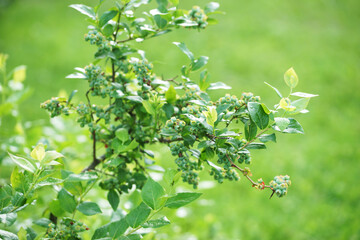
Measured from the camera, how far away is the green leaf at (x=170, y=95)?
1115 mm

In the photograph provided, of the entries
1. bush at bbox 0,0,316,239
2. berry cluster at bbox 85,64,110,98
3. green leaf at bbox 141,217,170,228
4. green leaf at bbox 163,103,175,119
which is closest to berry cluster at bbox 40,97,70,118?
bush at bbox 0,0,316,239

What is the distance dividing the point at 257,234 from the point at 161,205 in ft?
6.11

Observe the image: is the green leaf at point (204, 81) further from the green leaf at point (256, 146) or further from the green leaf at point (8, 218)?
the green leaf at point (8, 218)

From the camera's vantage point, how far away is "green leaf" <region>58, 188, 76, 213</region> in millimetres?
1129

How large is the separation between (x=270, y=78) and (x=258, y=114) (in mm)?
3798

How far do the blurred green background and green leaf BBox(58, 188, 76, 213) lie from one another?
43 cm

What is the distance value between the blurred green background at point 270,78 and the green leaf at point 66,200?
1.40ft

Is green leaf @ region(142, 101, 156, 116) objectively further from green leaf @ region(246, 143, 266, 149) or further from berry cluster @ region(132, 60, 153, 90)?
green leaf @ region(246, 143, 266, 149)

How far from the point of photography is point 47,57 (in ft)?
16.2

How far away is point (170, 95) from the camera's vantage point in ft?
3.68

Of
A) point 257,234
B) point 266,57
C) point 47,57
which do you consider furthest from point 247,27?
point 257,234

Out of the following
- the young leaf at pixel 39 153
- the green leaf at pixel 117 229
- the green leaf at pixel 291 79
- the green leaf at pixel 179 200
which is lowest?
the green leaf at pixel 117 229

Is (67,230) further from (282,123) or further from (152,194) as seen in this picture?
(282,123)

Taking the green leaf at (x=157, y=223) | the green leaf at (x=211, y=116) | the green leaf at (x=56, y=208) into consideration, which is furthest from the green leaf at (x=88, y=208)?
the green leaf at (x=211, y=116)
